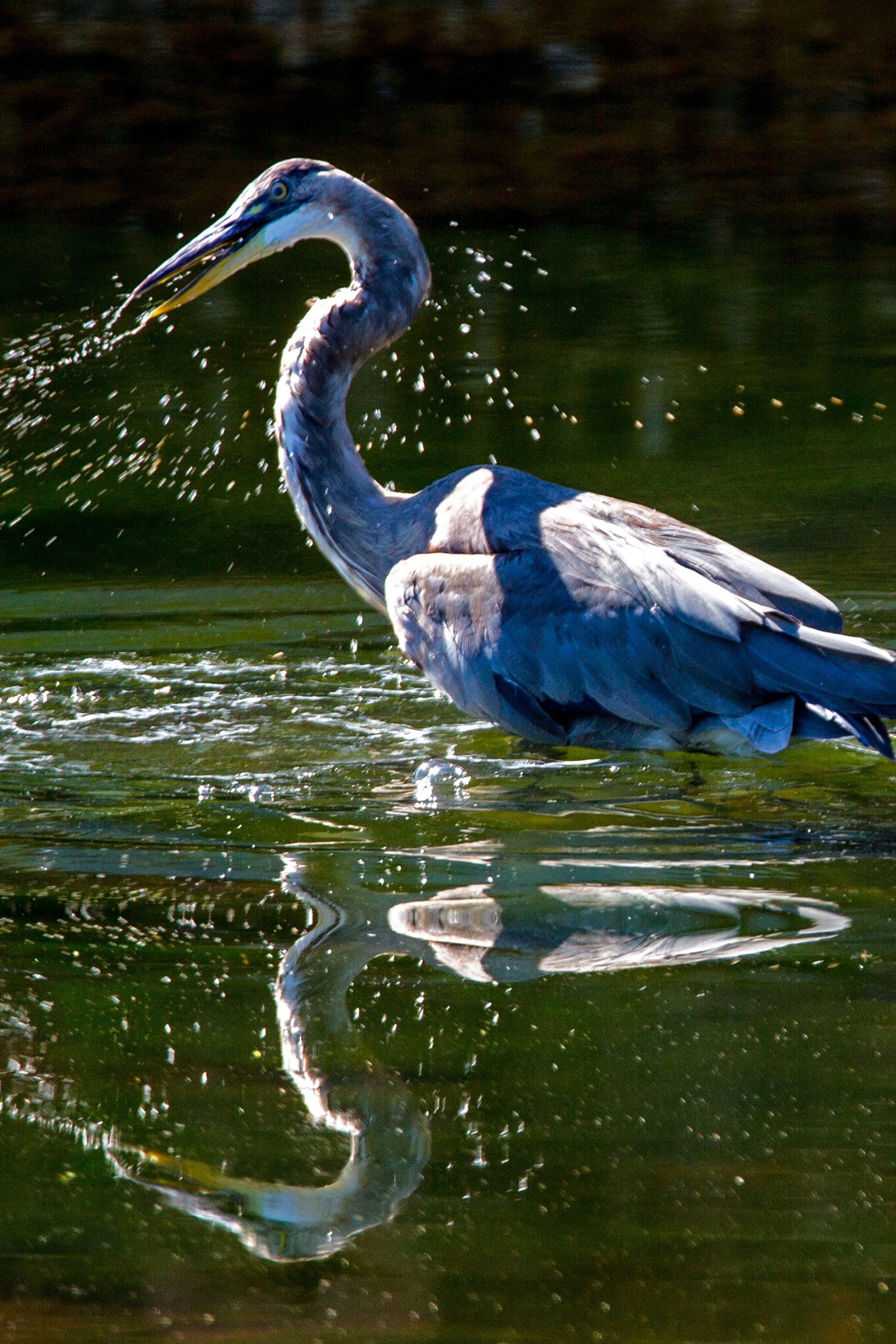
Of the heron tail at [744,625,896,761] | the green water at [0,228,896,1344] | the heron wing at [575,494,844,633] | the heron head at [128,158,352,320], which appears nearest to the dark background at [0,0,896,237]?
the green water at [0,228,896,1344]

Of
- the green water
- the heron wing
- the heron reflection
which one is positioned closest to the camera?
the green water

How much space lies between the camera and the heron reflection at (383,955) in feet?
7.33

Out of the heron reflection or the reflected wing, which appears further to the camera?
the reflected wing

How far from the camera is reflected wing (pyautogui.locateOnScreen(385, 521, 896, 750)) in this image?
3.92m

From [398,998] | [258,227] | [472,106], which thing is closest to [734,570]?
[258,227]

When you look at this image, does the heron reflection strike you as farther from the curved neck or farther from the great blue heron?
the curved neck

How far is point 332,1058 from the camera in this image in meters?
2.60

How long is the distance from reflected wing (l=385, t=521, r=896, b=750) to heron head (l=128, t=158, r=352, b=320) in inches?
36.6

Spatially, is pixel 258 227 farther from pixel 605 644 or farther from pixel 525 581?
pixel 605 644

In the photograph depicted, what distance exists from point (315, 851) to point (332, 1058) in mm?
963

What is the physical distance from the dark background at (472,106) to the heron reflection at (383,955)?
8.27m

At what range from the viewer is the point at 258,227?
15.5ft

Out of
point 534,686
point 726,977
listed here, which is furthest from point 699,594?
point 726,977

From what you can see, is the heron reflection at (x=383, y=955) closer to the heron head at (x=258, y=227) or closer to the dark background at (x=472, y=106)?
the heron head at (x=258, y=227)
